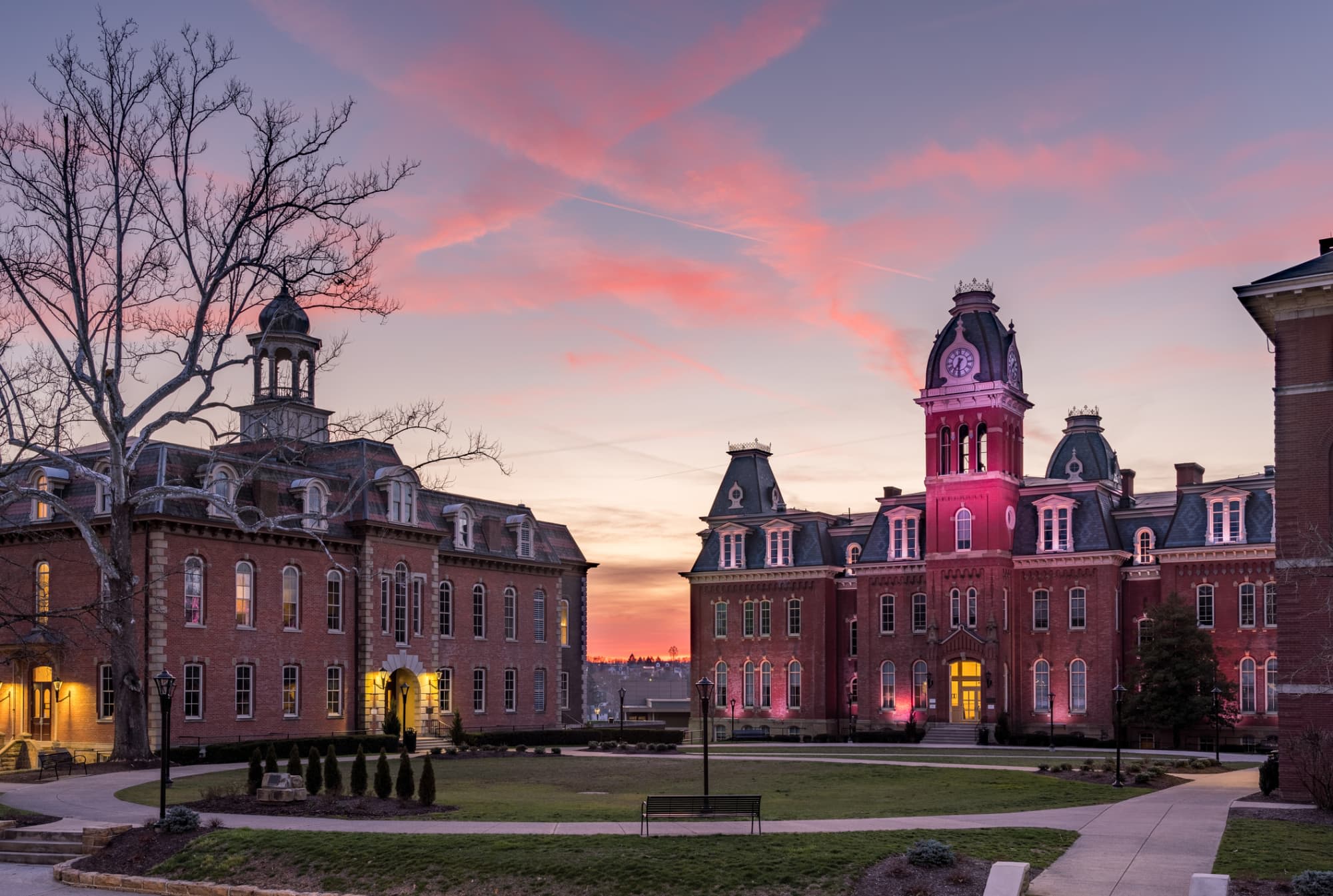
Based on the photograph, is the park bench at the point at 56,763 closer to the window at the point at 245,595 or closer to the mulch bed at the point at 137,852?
the window at the point at 245,595

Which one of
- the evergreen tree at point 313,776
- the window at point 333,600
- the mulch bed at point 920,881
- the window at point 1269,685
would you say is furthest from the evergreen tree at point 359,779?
the window at point 1269,685

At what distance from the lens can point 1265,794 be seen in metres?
30.3

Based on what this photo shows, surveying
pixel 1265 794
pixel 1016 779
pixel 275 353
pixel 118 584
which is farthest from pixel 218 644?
pixel 1265 794

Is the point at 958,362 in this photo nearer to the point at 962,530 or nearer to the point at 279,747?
the point at 962,530

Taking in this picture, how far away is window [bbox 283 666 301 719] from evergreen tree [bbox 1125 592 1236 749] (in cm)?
3345

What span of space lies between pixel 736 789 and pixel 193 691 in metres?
22.2

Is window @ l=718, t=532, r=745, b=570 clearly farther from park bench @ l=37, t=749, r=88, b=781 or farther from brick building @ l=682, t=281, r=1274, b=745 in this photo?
Answer: park bench @ l=37, t=749, r=88, b=781

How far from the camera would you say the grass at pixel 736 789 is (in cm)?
2791

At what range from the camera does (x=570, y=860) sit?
69.6 feet

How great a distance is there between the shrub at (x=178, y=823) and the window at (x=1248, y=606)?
Answer: 48.4 metres

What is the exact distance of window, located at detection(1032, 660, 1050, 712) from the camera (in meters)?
63.8

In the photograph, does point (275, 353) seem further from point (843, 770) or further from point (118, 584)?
point (843, 770)

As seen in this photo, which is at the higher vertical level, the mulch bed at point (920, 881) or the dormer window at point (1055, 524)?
the dormer window at point (1055, 524)

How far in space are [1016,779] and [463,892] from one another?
19.6m
